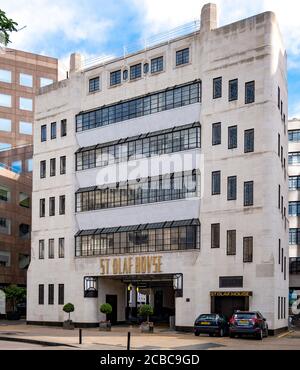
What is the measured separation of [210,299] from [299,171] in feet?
128

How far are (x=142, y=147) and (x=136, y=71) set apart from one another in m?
6.55

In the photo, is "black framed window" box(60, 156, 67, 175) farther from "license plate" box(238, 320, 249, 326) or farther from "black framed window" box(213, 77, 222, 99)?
"license plate" box(238, 320, 249, 326)

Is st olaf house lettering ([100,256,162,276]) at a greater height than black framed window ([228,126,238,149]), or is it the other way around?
black framed window ([228,126,238,149])

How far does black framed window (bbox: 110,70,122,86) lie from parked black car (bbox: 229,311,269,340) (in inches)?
946

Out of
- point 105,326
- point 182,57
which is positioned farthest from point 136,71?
point 105,326

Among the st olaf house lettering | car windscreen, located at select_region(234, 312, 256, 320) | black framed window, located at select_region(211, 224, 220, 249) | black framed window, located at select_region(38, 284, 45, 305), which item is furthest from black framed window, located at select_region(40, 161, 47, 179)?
car windscreen, located at select_region(234, 312, 256, 320)

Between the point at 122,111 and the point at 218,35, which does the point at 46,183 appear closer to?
the point at 122,111

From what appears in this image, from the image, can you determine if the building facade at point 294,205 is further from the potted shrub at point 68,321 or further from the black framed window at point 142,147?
the black framed window at point 142,147

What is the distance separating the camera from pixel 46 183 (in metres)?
57.3

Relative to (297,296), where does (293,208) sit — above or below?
above

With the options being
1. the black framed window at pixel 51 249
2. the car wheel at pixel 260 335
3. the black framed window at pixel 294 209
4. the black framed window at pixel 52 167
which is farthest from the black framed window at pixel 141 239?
the black framed window at pixel 294 209

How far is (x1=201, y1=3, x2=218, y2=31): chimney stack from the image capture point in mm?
47653

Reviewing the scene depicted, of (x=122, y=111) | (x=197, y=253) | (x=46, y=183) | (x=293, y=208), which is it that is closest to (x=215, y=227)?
(x=197, y=253)
